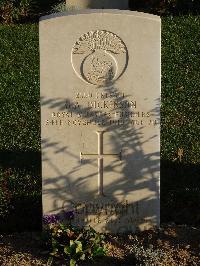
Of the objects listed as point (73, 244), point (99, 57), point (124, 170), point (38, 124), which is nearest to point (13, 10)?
point (38, 124)

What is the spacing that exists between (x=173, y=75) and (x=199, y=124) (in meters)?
1.42

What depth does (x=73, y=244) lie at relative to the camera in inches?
180

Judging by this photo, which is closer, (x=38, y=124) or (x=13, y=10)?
(x=38, y=124)

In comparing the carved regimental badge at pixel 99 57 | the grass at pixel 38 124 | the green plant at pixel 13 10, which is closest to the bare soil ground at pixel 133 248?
the grass at pixel 38 124

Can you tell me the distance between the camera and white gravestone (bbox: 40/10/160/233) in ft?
15.4

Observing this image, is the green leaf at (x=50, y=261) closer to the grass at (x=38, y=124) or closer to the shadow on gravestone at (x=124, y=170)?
the shadow on gravestone at (x=124, y=170)

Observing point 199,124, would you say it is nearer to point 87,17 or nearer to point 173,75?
point 173,75

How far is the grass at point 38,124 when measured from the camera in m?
5.73

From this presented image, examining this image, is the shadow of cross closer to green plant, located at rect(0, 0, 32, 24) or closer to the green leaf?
the green leaf

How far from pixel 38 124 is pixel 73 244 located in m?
3.06

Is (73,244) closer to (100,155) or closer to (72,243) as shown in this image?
(72,243)

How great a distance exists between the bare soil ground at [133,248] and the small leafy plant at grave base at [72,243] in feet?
0.23

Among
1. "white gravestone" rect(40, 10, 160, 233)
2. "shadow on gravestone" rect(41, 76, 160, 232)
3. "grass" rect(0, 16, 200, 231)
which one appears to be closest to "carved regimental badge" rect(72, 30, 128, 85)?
"white gravestone" rect(40, 10, 160, 233)

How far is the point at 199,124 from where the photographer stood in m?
7.30
